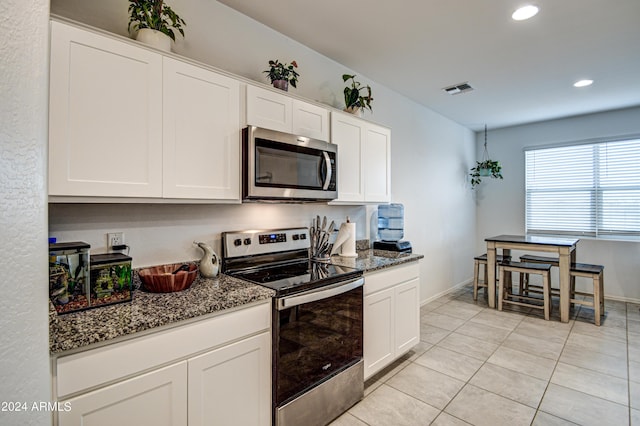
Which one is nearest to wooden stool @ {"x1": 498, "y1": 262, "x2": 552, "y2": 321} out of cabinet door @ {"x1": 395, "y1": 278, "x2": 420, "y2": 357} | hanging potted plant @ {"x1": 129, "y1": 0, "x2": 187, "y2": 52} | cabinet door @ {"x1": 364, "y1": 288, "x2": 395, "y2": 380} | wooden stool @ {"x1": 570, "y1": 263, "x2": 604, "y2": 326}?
wooden stool @ {"x1": 570, "y1": 263, "x2": 604, "y2": 326}

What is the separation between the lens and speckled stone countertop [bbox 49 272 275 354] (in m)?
1.07

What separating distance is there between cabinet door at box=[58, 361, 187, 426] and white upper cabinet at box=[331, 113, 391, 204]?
166 cm

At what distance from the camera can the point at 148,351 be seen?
47.4 inches

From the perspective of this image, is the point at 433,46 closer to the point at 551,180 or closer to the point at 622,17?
the point at 622,17

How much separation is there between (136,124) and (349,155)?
1586 millimetres

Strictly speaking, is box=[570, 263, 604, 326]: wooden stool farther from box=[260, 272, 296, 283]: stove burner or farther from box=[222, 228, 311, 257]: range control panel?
box=[260, 272, 296, 283]: stove burner

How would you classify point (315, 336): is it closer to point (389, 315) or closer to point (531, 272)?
point (389, 315)

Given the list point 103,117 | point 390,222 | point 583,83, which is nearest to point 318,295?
point 103,117

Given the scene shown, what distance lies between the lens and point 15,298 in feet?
2.13

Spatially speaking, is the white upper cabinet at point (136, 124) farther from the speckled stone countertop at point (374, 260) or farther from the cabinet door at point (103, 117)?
the speckled stone countertop at point (374, 260)

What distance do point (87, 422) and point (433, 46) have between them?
10.5ft

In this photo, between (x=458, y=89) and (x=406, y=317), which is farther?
(x=458, y=89)

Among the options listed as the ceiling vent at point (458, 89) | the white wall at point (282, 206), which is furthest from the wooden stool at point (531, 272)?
the ceiling vent at point (458, 89)

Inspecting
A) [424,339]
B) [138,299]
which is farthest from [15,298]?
[424,339]
